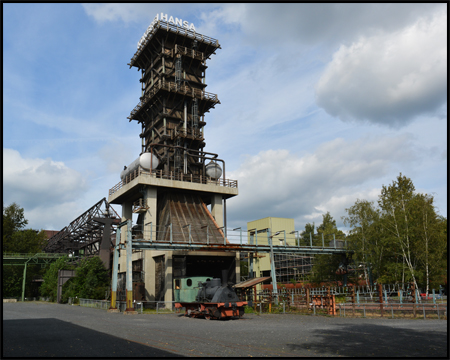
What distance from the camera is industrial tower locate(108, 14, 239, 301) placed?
126ft

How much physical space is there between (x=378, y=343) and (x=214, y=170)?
35407 millimetres

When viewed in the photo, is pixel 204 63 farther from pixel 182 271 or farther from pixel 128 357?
pixel 128 357

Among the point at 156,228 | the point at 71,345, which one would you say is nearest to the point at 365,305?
the point at 71,345

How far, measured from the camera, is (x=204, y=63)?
5388cm

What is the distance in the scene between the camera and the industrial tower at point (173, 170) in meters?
38.5

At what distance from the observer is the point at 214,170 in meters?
46.5

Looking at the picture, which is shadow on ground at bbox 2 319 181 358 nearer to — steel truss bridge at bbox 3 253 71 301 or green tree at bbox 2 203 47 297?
steel truss bridge at bbox 3 253 71 301

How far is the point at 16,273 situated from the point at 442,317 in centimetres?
6507

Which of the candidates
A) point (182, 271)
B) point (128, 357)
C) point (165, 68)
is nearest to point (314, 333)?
point (128, 357)

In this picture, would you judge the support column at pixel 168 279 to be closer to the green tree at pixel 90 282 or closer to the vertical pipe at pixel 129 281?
the vertical pipe at pixel 129 281

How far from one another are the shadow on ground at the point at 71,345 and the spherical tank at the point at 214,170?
105 ft

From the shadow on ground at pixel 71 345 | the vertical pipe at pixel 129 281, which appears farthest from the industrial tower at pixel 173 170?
the shadow on ground at pixel 71 345

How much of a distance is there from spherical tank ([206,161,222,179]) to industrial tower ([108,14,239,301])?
0.40 feet

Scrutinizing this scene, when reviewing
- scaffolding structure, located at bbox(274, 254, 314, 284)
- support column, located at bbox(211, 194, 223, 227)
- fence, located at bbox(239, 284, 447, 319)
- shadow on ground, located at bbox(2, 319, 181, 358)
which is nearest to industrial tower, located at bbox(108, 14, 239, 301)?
support column, located at bbox(211, 194, 223, 227)
